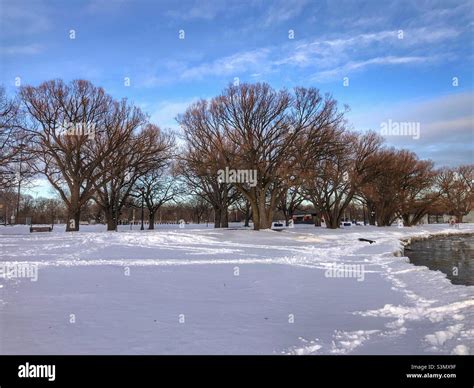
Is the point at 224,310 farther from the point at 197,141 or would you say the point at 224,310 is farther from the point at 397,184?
the point at 397,184

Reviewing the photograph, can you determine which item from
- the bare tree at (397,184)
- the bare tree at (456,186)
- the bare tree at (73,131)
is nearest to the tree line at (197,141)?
the bare tree at (73,131)

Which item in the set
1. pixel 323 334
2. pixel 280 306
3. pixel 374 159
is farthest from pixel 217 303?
pixel 374 159

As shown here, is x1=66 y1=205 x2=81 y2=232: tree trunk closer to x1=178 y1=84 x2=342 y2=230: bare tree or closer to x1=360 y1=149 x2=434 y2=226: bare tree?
x1=178 y1=84 x2=342 y2=230: bare tree

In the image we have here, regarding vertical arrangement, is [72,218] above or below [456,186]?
below

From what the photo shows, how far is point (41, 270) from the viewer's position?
11.0 metres

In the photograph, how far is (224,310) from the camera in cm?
732

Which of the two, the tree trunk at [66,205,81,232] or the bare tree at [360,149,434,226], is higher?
the bare tree at [360,149,434,226]

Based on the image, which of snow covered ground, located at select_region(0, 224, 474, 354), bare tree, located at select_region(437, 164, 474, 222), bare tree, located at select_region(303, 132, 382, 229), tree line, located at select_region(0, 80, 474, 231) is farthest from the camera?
bare tree, located at select_region(437, 164, 474, 222)

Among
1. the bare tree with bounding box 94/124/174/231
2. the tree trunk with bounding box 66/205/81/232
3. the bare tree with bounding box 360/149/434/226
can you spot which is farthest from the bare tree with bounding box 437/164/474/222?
the tree trunk with bounding box 66/205/81/232

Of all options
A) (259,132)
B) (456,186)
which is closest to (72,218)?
(259,132)

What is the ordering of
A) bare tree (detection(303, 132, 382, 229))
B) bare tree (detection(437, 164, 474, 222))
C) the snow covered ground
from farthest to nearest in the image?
bare tree (detection(437, 164, 474, 222)) < bare tree (detection(303, 132, 382, 229)) < the snow covered ground

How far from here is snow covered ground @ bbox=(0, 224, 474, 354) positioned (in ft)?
17.4

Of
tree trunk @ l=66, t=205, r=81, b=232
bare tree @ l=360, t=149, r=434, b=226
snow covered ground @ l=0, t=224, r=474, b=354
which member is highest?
bare tree @ l=360, t=149, r=434, b=226

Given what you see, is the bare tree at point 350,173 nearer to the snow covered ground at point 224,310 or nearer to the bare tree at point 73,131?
the bare tree at point 73,131
